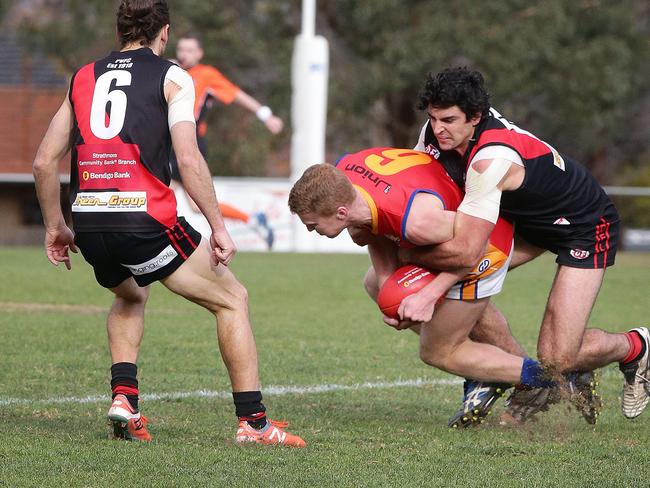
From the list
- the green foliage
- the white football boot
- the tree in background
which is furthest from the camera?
the tree in background

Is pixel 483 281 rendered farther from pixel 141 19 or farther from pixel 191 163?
pixel 141 19

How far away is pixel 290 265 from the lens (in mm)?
15344

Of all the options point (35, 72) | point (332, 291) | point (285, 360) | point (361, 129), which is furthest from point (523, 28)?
point (285, 360)

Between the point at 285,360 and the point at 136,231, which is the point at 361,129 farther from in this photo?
the point at 136,231

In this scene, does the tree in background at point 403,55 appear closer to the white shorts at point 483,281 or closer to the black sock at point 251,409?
the white shorts at point 483,281

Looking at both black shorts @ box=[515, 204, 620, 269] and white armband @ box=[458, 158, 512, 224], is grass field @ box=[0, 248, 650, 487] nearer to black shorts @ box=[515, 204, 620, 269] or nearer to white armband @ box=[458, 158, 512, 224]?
black shorts @ box=[515, 204, 620, 269]

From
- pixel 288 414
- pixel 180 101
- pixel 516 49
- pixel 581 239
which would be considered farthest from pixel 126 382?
pixel 516 49

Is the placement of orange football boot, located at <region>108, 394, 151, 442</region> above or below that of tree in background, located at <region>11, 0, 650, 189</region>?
below

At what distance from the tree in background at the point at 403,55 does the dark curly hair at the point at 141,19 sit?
24.4m

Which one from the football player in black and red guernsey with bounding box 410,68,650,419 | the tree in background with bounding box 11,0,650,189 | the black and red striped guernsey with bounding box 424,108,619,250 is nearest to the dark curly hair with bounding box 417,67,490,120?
the football player in black and red guernsey with bounding box 410,68,650,419

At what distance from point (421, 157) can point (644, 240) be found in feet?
62.7

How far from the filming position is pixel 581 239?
618cm

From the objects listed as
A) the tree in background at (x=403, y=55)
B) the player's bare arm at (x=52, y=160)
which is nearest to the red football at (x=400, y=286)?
the player's bare arm at (x=52, y=160)

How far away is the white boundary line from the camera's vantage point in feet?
20.8
